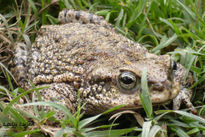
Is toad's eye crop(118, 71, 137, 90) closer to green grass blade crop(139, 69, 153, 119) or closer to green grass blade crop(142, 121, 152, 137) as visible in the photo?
green grass blade crop(139, 69, 153, 119)

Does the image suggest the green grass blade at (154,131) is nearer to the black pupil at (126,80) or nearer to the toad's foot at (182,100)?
the black pupil at (126,80)

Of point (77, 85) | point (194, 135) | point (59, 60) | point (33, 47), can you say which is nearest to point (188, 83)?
point (194, 135)

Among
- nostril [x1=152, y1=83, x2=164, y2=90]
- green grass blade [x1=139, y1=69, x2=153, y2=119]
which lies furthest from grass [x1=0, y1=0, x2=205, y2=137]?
nostril [x1=152, y1=83, x2=164, y2=90]

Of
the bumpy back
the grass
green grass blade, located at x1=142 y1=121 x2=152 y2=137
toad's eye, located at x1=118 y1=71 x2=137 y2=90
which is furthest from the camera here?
the bumpy back

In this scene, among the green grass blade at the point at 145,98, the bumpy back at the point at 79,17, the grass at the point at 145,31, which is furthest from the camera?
the bumpy back at the point at 79,17

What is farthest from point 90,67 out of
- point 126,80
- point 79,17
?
point 79,17

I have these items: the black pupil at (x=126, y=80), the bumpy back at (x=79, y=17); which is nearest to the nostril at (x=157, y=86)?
the black pupil at (x=126, y=80)

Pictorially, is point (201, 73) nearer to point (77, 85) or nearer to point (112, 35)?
point (112, 35)
